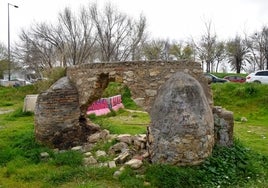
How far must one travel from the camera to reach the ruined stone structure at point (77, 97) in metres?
7.84

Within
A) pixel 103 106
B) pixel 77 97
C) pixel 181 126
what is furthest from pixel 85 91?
pixel 103 106

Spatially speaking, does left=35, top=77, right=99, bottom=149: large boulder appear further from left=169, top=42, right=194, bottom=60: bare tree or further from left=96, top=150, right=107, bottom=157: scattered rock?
left=169, top=42, right=194, bottom=60: bare tree

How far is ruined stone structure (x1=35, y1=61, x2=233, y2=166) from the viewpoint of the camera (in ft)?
25.7

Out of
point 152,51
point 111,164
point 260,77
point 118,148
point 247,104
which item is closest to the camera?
point 111,164

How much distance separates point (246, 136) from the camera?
37.0 ft

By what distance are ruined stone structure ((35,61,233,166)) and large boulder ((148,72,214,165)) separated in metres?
0.76

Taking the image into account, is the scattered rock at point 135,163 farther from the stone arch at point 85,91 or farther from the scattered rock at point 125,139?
the scattered rock at point 125,139

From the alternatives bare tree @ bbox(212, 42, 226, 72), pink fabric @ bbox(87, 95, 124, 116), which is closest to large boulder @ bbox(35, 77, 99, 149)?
pink fabric @ bbox(87, 95, 124, 116)

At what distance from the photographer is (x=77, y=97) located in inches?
355

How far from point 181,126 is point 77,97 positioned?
3391 mm

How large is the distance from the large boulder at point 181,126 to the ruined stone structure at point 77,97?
2.50ft

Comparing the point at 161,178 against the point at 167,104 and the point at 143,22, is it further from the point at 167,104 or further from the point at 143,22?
the point at 143,22

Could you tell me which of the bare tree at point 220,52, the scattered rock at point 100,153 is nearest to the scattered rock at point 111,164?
the scattered rock at point 100,153

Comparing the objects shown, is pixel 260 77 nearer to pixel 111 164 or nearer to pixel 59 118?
pixel 59 118
